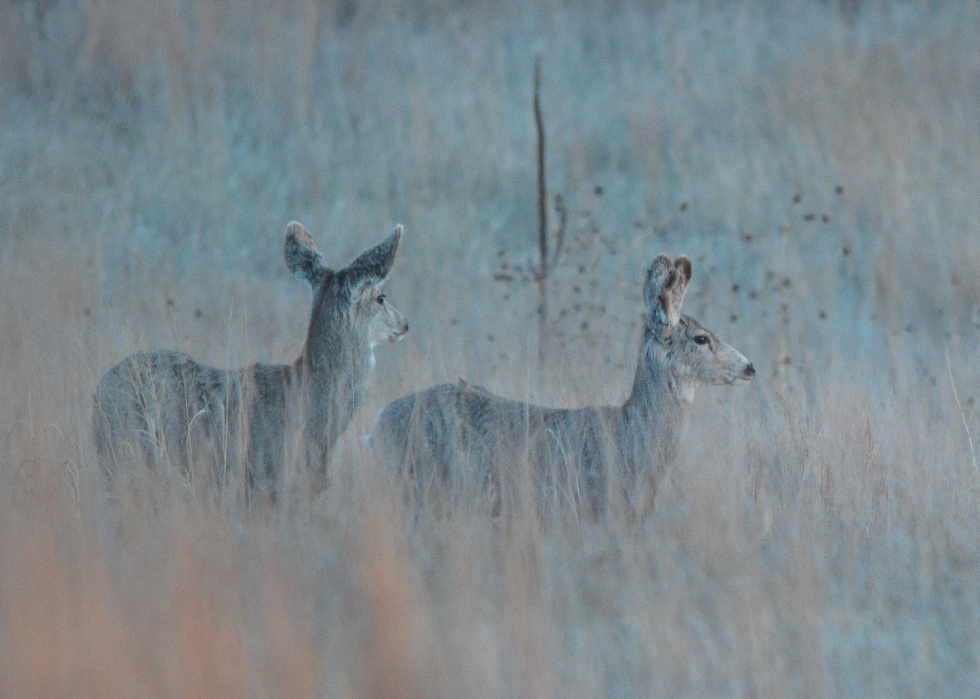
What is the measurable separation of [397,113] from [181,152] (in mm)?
2905

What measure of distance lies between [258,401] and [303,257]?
30.5 inches

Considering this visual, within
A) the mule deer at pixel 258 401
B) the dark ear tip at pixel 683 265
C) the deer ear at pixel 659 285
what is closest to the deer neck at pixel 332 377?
the mule deer at pixel 258 401

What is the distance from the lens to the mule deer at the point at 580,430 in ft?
15.4

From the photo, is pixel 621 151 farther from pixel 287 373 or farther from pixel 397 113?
pixel 287 373

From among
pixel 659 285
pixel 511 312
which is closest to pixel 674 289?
pixel 659 285

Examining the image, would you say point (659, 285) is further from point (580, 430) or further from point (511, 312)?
point (511, 312)

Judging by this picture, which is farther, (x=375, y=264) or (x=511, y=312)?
(x=511, y=312)

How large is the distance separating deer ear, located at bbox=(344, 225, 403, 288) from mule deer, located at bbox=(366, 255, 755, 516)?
21.9 inches

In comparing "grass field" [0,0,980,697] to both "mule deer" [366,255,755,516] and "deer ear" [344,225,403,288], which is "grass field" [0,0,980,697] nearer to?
"mule deer" [366,255,755,516]

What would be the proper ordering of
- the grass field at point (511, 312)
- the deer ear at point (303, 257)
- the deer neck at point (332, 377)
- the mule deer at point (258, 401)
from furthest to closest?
the deer ear at point (303, 257) < the deer neck at point (332, 377) < the mule deer at point (258, 401) < the grass field at point (511, 312)

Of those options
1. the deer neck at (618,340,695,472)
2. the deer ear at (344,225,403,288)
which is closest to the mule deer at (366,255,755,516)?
the deer neck at (618,340,695,472)

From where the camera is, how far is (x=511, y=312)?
10.2 m

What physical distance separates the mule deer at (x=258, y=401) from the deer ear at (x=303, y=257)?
0.05 feet

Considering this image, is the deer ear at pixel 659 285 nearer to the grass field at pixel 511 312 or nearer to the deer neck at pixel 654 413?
the deer neck at pixel 654 413
